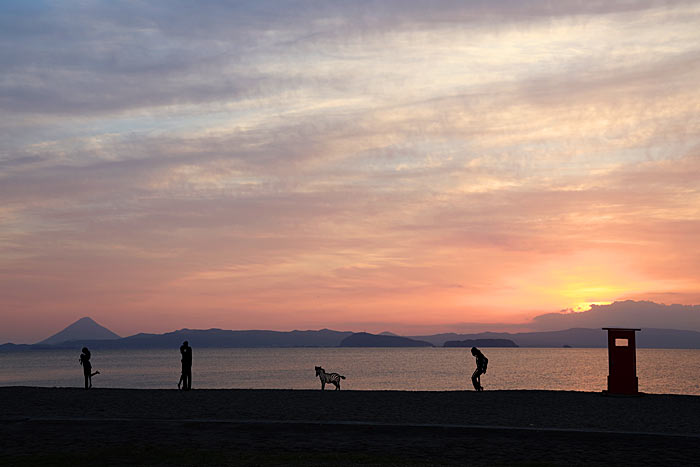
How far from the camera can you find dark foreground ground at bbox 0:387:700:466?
43.9 ft

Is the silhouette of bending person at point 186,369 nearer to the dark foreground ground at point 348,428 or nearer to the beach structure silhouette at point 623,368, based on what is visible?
the dark foreground ground at point 348,428

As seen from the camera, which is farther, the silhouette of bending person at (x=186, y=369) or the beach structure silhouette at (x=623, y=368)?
the silhouette of bending person at (x=186, y=369)

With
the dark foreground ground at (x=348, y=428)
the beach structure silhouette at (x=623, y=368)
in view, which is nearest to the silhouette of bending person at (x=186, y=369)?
the dark foreground ground at (x=348, y=428)

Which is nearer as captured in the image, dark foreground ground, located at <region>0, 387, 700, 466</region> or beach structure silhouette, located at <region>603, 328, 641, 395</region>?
dark foreground ground, located at <region>0, 387, 700, 466</region>

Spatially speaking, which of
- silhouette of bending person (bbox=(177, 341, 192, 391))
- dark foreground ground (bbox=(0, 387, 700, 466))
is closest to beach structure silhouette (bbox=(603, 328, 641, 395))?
dark foreground ground (bbox=(0, 387, 700, 466))

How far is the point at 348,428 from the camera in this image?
Answer: 1756cm

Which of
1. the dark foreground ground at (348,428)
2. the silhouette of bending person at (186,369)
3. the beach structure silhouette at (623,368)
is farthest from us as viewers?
the silhouette of bending person at (186,369)

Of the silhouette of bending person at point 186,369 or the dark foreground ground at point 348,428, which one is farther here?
the silhouette of bending person at point 186,369

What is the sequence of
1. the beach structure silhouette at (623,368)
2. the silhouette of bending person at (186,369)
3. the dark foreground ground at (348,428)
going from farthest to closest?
the silhouette of bending person at (186,369), the beach structure silhouette at (623,368), the dark foreground ground at (348,428)

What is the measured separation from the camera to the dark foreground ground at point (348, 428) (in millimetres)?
13367

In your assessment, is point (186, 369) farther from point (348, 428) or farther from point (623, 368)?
point (623, 368)

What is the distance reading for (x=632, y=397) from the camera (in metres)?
25.4

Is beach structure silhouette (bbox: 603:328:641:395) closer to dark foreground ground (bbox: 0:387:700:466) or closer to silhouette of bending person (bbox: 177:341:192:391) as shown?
dark foreground ground (bbox: 0:387:700:466)

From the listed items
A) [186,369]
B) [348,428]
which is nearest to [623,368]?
[348,428]
